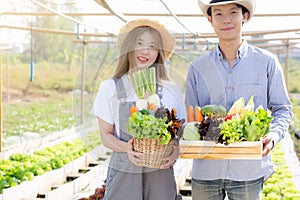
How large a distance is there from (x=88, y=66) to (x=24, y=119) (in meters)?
10.7

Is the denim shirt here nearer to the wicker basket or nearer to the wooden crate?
the wooden crate

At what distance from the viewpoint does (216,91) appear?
97.3 inches

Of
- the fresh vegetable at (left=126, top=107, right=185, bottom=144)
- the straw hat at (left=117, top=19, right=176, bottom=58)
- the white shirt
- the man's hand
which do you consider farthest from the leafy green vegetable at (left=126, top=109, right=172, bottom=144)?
the man's hand

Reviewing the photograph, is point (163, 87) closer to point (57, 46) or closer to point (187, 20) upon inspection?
point (187, 20)

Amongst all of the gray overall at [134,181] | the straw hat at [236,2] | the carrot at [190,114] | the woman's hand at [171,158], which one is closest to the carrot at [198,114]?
the carrot at [190,114]

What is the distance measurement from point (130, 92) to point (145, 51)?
0.60 feet

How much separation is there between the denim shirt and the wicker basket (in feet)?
1.10

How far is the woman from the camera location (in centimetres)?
226

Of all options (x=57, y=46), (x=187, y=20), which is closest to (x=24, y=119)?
(x=187, y=20)

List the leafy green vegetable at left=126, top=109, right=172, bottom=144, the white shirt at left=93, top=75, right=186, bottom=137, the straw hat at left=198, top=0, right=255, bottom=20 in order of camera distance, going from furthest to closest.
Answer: the straw hat at left=198, top=0, right=255, bottom=20, the white shirt at left=93, top=75, right=186, bottom=137, the leafy green vegetable at left=126, top=109, right=172, bottom=144

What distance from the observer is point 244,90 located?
2574 mm

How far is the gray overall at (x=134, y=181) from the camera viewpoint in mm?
2346

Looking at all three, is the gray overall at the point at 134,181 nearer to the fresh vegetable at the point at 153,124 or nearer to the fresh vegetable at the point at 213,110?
the fresh vegetable at the point at 153,124

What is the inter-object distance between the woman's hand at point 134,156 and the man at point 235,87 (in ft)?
1.44
